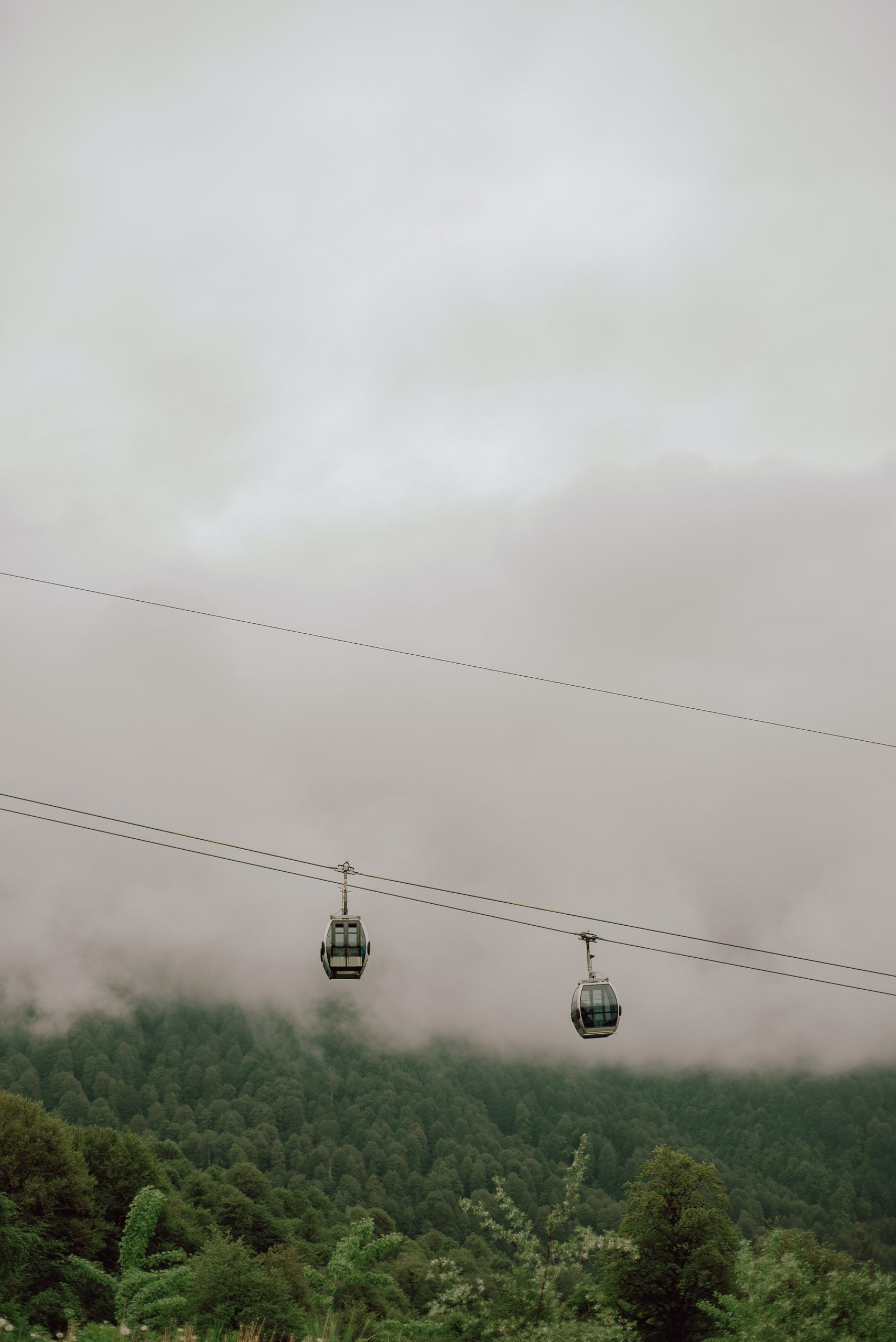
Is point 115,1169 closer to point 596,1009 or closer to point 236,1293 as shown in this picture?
point 236,1293

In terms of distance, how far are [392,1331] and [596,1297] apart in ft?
19.2

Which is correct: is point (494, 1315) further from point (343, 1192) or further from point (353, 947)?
point (343, 1192)

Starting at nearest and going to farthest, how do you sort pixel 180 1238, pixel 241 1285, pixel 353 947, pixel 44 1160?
pixel 353 947 < pixel 241 1285 < pixel 44 1160 < pixel 180 1238

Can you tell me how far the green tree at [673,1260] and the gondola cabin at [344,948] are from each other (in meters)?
36.3

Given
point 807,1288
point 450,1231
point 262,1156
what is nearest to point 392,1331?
point 807,1288

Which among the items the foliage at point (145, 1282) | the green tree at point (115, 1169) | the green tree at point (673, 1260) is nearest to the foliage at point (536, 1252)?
the foliage at point (145, 1282)

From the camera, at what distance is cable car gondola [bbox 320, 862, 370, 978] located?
1706 centimetres

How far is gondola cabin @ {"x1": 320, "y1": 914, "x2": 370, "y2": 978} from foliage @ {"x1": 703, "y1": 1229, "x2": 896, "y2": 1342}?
16.6m

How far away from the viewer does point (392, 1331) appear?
2317cm

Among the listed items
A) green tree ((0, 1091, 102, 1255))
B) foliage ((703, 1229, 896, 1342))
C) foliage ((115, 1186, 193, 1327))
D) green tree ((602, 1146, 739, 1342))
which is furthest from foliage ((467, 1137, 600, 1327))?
green tree ((0, 1091, 102, 1255))

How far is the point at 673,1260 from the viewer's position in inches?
1941

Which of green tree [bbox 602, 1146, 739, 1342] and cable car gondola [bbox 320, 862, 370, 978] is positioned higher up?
cable car gondola [bbox 320, 862, 370, 978]

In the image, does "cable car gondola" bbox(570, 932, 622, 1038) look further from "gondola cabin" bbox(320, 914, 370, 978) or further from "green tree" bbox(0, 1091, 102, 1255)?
"green tree" bbox(0, 1091, 102, 1255)

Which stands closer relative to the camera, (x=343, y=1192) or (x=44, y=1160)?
(x=44, y=1160)
